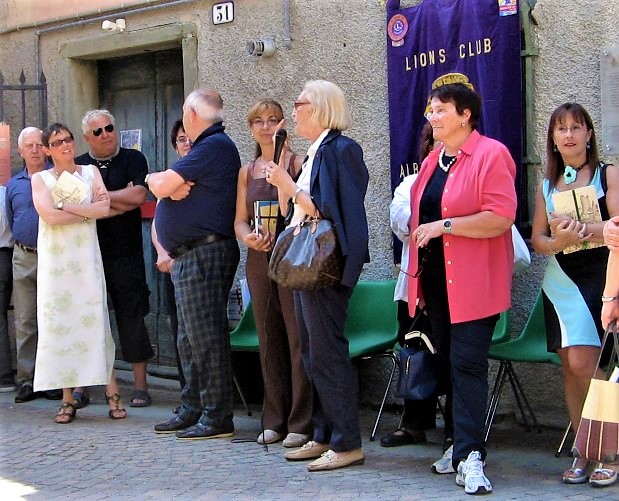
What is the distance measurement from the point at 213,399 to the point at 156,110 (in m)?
3.28

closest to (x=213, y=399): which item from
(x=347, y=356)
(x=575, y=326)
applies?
(x=347, y=356)

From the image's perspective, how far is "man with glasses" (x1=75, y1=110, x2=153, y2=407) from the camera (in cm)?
739

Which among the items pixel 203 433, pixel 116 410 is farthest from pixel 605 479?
pixel 116 410

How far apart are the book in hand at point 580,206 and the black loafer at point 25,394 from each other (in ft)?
14.1

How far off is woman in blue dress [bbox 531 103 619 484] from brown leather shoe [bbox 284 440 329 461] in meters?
1.32

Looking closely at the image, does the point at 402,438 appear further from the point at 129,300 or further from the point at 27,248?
the point at 27,248

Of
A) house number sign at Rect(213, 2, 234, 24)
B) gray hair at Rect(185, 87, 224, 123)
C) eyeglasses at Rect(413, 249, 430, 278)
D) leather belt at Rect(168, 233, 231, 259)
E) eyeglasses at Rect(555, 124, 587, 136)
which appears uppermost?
house number sign at Rect(213, 2, 234, 24)

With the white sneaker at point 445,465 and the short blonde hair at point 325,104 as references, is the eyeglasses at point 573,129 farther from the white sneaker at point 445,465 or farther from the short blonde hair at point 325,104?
the white sneaker at point 445,465

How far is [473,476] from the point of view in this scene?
16.2ft

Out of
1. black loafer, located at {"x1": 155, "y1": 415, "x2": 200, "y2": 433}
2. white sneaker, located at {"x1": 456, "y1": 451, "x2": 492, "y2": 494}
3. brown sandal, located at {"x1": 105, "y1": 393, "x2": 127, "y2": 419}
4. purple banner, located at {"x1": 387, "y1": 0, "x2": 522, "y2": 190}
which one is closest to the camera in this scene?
white sneaker, located at {"x1": 456, "y1": 451, "x2": 492, "y2": 494}

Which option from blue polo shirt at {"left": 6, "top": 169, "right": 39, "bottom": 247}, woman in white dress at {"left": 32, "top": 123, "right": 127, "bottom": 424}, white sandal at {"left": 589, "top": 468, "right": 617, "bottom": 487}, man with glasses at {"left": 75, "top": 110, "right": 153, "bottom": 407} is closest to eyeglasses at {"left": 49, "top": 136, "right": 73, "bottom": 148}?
woman in white dress at {"left": 32, "top": 123, "right": 127, "bottom": 424}

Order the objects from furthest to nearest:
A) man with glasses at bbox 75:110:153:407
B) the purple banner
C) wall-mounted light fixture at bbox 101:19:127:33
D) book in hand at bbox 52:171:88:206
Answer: wall-mounted light fixture at bbox 101:19:127:33, man with glasses at bbox 75:110:153:407, book in hand at bbox 52:171:88:206, the purple banner

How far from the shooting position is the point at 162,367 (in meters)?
8.59

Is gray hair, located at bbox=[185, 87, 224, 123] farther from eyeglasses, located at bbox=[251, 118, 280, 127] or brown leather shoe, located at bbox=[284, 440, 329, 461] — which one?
brown leather shoe, located at bbox=[284, 440, 329, 461]
